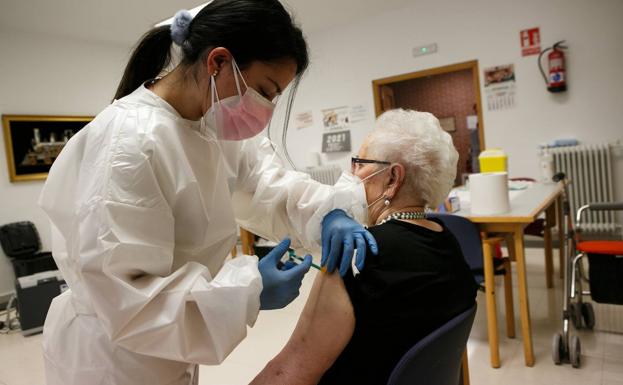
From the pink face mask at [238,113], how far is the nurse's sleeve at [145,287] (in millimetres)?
238

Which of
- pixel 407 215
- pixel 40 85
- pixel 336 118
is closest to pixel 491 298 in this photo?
pixel 407 215

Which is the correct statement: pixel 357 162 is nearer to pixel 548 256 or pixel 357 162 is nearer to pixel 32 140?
pixel 548 256

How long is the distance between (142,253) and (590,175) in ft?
14.3

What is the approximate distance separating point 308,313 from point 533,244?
3988mm

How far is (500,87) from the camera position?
4297mm

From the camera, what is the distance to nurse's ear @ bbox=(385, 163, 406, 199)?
122 cm

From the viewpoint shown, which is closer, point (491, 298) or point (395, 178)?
point (395, 178)

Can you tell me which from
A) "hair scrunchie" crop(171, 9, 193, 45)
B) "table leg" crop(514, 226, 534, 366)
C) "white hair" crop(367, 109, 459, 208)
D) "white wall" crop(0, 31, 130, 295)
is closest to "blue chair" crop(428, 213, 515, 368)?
"table leg" crop(514, 226, 534, 366)

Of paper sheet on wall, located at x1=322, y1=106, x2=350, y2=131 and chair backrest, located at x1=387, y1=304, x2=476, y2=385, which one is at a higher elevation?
paper sheet on wall, located at x1=322, y1=106, x2=350, y2=131

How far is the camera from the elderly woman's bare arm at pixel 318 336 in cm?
92

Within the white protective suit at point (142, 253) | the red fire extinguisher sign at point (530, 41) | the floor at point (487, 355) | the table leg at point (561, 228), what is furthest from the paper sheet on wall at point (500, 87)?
the white protective suit at point (142, 253)

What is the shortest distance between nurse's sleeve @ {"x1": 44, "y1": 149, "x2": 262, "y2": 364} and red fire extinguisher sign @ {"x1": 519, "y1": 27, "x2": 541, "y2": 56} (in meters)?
4.30

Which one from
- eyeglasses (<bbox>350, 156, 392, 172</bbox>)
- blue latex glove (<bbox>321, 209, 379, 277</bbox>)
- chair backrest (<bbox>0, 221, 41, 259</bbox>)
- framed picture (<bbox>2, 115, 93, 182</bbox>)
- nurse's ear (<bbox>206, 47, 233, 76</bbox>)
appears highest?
framed picture (<bbox>2, 115, 93, 182</bbox>)

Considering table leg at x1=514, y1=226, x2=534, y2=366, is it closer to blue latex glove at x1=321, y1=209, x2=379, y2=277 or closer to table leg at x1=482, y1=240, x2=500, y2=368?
table leg at x1=482, y1=240, x2=500, y2=368
